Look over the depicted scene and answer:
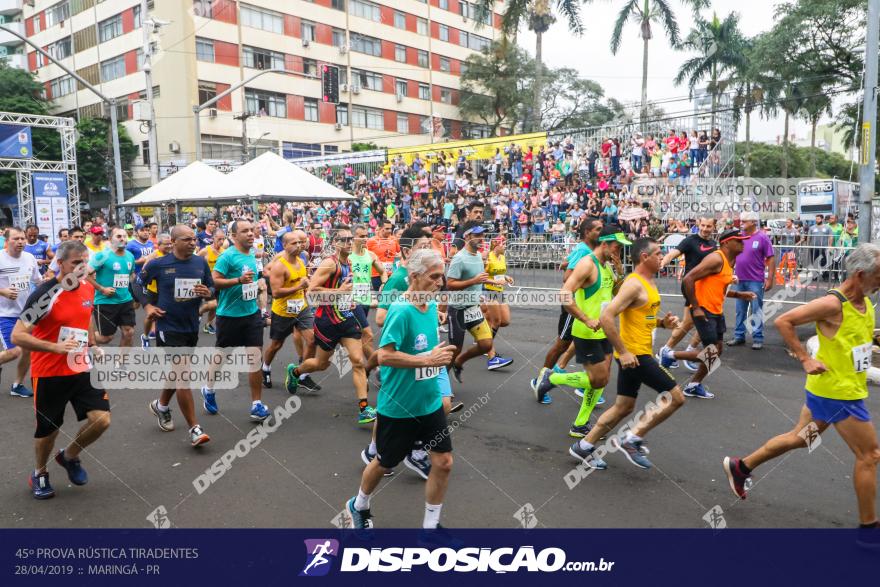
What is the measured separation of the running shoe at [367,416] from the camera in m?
6.40

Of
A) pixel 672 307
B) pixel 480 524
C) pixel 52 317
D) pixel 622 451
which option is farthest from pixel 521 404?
pixel 672 307

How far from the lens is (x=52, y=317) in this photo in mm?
4727

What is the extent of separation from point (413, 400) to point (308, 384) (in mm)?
4346

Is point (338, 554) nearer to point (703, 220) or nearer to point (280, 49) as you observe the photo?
point (703, 220)

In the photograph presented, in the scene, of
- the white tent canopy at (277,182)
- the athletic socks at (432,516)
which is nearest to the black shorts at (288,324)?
the athletic socks at (432,516)

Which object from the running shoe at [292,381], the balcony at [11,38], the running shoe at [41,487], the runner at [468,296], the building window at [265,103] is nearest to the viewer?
the running shoe at [41,487]

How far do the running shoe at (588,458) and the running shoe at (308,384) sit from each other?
12.1 feet

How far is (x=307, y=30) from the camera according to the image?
1869 inches

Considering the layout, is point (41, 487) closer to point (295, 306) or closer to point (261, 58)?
point (295, 306)

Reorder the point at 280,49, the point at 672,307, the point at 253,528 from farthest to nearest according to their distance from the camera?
1. the point at 280,49
2. the point at 672,307
3. the point at 253,528

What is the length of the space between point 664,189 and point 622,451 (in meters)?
15.7

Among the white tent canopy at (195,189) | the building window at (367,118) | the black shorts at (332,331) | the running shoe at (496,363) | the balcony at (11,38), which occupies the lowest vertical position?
the running shoe at (496,363)

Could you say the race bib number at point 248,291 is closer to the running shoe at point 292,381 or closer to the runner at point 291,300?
the runner at point 291,300

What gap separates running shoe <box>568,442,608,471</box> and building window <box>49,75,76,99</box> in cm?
5405
